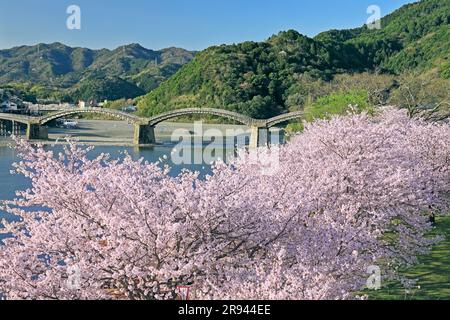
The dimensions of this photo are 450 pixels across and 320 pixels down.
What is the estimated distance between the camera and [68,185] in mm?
7699

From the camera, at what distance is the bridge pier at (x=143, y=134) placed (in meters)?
55.7

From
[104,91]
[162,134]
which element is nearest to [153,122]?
[162,134]

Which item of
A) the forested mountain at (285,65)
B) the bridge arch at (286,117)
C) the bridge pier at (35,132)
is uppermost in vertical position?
the forested mountain at (285,65)

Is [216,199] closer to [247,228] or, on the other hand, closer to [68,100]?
[247,228]

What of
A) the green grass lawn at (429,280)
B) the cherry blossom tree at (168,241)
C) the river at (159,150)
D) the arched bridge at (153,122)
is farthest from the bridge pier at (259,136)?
the cherry blossom tree at (168,241)

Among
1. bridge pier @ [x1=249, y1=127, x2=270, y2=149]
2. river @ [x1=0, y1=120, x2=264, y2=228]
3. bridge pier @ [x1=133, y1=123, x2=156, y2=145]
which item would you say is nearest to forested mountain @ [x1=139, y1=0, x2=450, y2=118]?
river @ [x1=0, y1=120, x2=264, y2=228]

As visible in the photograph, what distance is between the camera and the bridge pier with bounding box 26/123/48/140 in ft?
194

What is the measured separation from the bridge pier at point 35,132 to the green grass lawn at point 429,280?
165ft

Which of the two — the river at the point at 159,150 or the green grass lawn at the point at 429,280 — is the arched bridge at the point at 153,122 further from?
the green grass lawn at the point at 429,280

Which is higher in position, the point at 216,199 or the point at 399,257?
the point at 216,199

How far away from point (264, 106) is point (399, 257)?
58153 mm

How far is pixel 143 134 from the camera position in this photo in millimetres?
56406

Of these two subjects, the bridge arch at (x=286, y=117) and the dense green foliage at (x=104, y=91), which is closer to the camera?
the bridge arch at (x=286, y=117)

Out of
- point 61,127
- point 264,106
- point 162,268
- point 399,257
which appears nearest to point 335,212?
point 399,257
